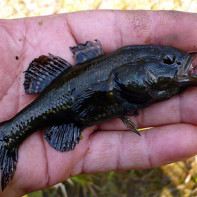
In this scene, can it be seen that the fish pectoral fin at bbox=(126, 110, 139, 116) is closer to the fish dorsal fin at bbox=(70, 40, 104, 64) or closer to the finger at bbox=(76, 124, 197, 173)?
the finger at bbox=(76, 124, 197, 173)

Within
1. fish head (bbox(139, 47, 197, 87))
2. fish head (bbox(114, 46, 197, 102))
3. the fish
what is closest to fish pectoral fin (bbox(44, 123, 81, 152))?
the fish

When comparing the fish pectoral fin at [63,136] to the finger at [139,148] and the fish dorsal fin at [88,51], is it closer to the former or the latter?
the finger at [139,148]

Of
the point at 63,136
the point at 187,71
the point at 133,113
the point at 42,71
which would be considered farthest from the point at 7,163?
the point at 187,71

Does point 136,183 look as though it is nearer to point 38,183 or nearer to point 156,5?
point 38,183

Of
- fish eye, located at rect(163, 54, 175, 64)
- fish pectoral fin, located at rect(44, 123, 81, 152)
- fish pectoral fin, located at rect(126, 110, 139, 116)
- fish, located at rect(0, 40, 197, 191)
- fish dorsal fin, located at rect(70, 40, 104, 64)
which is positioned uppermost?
fish dorsal fin, located at rect(70, 40, 104, 64)

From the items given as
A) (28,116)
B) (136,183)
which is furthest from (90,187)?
(28,116)

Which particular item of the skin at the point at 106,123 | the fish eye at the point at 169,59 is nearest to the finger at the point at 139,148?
the skin at the point at 106,123
